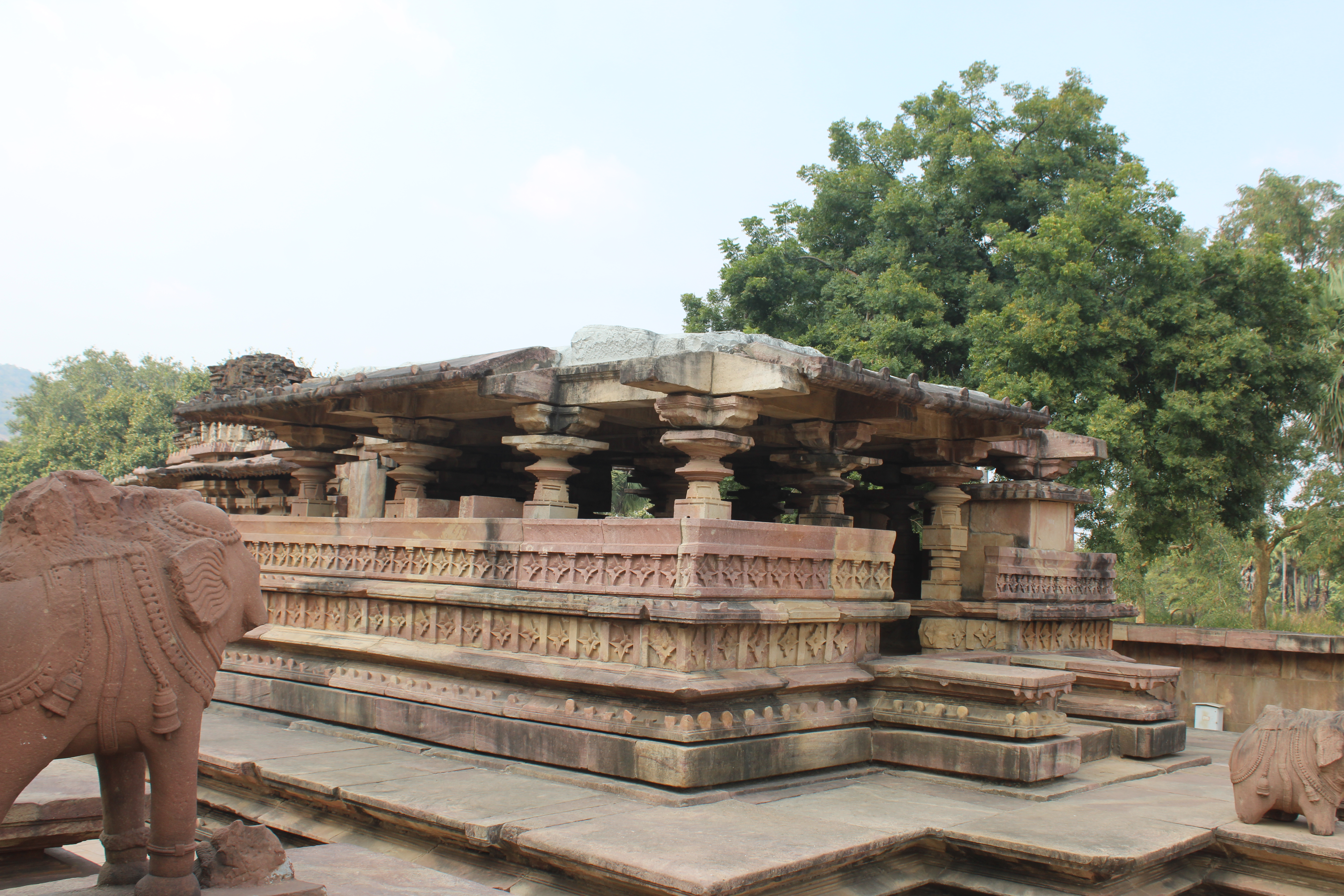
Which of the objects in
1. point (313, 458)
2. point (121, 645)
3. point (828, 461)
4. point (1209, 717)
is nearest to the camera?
point (121, 645)

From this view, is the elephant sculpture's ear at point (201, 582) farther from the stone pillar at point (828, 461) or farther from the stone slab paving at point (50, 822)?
the stone pillar at point (828, 461)

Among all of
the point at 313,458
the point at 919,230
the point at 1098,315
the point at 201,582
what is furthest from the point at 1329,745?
the point at 919,230

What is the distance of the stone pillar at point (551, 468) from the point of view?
6793 millimetres

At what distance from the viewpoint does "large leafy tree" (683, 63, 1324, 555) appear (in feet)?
43.8

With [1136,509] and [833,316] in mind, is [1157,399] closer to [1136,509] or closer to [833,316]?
[1136,509]

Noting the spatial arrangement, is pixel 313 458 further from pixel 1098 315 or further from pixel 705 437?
pixel 1098 315

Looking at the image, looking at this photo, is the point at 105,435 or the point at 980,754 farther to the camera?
the point at 105,435

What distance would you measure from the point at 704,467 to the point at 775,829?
221 cm

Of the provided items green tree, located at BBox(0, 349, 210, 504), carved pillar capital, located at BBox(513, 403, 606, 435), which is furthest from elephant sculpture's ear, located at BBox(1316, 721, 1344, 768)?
green tree, located at BBox(0, 349, 210, 504)

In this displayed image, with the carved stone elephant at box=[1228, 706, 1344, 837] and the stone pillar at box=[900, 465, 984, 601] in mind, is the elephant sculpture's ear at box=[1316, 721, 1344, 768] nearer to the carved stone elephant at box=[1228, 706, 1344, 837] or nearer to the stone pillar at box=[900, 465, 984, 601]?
the carved stone elephant at box=[1228, 706, 1344, 837]

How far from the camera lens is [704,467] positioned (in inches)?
242

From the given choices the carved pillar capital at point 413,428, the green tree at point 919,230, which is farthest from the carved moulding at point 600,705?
the green tree at point 919,230

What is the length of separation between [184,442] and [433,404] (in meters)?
16.6

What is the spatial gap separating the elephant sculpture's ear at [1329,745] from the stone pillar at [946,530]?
3.19m
